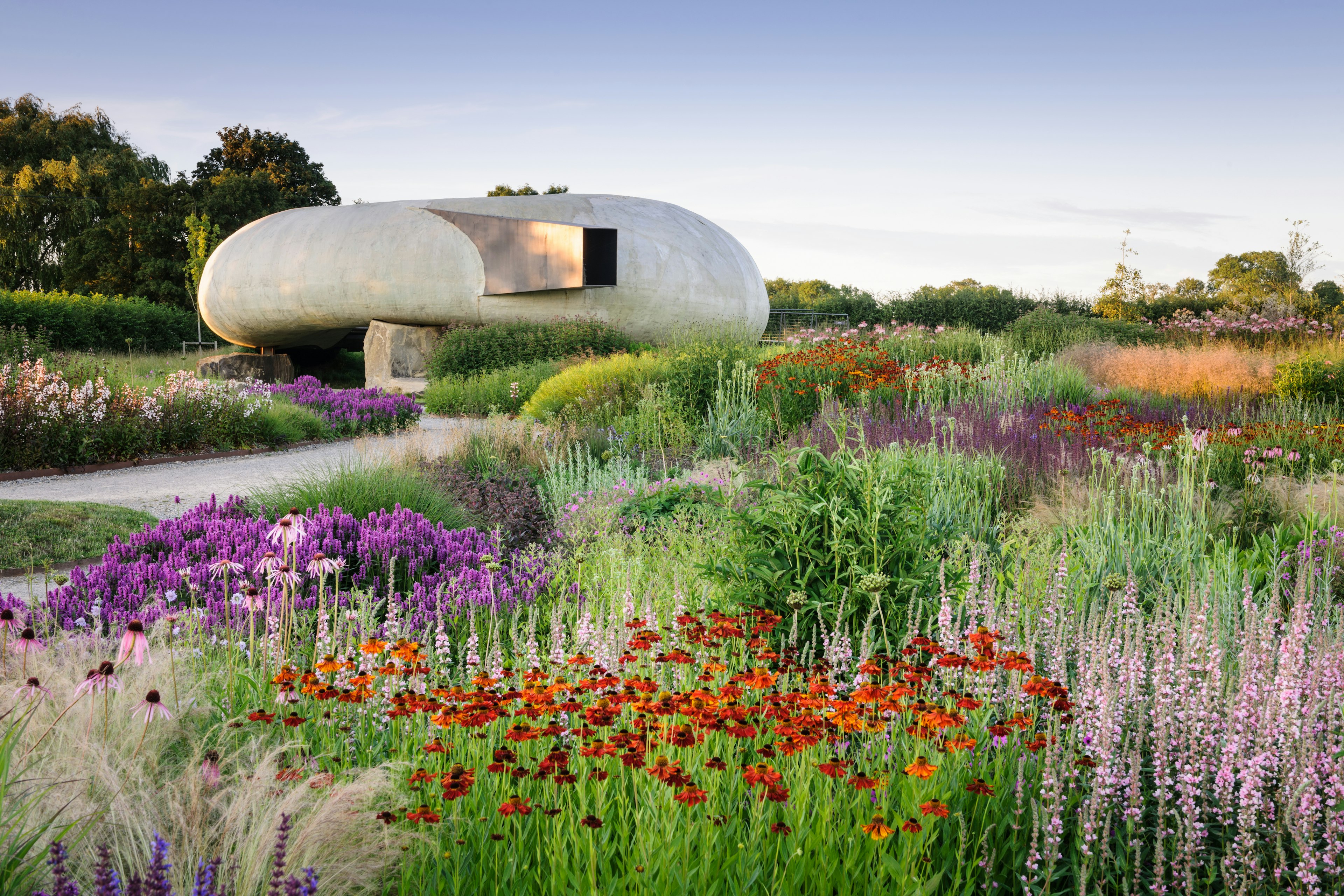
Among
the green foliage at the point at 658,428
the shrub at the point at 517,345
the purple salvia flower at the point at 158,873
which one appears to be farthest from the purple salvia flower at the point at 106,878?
the shrub at the point at 517,345

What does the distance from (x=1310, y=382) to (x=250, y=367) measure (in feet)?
80.5

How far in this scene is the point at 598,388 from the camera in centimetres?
1202

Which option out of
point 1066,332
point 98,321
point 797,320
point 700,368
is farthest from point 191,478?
point 797,320

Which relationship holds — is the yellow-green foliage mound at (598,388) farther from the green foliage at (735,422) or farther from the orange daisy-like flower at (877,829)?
the orange daisy-like flower at (877,829)

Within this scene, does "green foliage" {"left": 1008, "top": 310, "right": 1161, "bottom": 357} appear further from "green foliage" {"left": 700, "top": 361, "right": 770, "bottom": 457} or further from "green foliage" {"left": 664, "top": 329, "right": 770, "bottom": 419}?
"green foliage" {"left": 700, "top": 361, "right": 770, "bottom": 457}

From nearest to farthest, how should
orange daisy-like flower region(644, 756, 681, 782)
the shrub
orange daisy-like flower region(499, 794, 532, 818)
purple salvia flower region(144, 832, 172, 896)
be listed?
purple salvia flower region(144, 832, 172, 896) → orange daisy-like flower region(644, 756, 681, 782) → orange daisy-like flower region(499, 794, 532, 818) → the shrub

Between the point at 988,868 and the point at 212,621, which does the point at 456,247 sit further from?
the point at 988,868

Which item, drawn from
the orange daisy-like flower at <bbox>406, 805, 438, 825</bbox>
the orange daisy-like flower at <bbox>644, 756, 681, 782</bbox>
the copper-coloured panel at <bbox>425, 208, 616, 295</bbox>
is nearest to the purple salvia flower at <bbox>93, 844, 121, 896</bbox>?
the orange daisy-like flower at <bbox>406, 805, 438, 825</bbox>

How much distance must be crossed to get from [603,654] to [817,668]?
82 cm

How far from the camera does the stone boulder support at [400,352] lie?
75.9 ft

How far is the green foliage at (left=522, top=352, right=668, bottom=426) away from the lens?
1127cm

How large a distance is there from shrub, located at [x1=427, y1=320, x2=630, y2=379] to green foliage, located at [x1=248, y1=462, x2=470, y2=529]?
43.0 feet

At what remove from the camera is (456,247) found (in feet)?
74.1

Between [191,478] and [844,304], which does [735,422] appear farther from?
[844,304]
